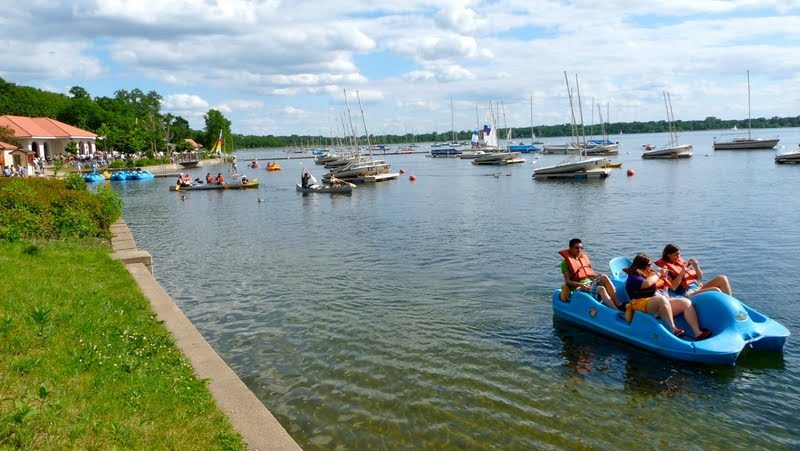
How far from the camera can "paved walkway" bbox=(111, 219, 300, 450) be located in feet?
22.0

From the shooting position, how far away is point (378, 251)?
907 inches

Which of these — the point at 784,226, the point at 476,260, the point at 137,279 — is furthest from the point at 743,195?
the point at 137,279

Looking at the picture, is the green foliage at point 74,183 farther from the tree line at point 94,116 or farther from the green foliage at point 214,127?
the green foliage at point 214,127

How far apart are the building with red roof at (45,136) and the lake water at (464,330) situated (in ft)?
177

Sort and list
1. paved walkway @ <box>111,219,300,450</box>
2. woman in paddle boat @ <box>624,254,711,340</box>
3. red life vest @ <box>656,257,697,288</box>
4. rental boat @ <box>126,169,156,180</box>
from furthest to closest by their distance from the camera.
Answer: rental boat @ <box>126,169,156,180</box> → red life vest @ <box>656,257,697,288</box> → woman in paddle boat @ <box>624,254,711,340</box> → paved walkway @ <box>111,219,300,450</box>

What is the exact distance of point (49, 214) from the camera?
60.9 ft

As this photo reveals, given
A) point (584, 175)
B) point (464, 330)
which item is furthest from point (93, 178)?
point (464, 330)

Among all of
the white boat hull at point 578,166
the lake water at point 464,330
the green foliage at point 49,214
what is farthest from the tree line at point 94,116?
the green foliage at point 49,214

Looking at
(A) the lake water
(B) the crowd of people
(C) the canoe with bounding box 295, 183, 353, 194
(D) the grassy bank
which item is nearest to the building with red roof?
(C) the canoe with bounding box 295, 183, 353, 194

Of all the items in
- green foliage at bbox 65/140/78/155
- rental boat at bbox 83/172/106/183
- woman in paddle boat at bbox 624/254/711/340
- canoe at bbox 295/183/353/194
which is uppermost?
green foliage at bbox 65/140/78/155

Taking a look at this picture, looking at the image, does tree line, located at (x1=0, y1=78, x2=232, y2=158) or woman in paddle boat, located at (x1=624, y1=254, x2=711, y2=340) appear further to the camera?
tree line, located at (x1=0, y1=78, x2=232, y2=158)

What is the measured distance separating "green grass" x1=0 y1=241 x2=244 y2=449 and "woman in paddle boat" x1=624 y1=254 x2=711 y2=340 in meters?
8.01

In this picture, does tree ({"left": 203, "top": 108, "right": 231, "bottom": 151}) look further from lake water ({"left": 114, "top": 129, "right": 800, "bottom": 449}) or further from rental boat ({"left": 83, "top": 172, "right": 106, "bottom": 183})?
lake water ({"left": 114, "top": 129, "right": 800, "bottom": 449})

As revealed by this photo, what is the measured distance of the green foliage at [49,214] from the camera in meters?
17.2
